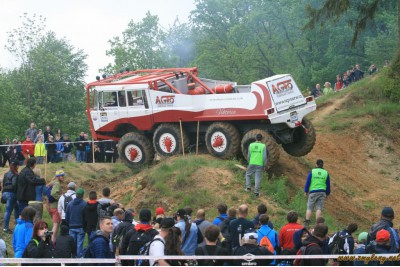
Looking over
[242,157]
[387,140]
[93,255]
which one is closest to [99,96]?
[242,157]

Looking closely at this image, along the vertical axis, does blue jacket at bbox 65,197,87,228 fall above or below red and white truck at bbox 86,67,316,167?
below

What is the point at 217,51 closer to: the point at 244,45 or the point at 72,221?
the point at 244,45

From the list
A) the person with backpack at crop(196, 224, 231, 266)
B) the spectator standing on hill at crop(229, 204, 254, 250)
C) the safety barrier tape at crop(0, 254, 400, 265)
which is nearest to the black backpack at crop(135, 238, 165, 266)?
the safety barrier tape at crop(0, 254, 400, 265)

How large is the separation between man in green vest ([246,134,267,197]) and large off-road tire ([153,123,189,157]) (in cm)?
352

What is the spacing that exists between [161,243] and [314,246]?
7.33 ft

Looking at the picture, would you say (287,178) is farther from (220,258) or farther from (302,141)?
(220,258)

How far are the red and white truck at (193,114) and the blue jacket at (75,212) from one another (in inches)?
336

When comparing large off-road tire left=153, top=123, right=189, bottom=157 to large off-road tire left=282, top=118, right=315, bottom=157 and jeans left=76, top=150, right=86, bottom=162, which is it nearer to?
large off-road tire left=282, top=118, right=315, bottom=157

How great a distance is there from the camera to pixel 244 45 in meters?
86.3

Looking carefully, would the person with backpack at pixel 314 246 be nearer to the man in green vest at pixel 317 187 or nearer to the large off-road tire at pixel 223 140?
the man in green vest at pixel 317 187

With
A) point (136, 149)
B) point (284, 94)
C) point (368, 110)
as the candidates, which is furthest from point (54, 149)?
point (368, 110)

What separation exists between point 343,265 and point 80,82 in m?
61.2

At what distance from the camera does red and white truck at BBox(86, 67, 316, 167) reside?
85.3 feet

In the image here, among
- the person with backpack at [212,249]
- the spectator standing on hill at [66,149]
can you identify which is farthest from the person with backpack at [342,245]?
the spectator standing on hill at [66,149]
